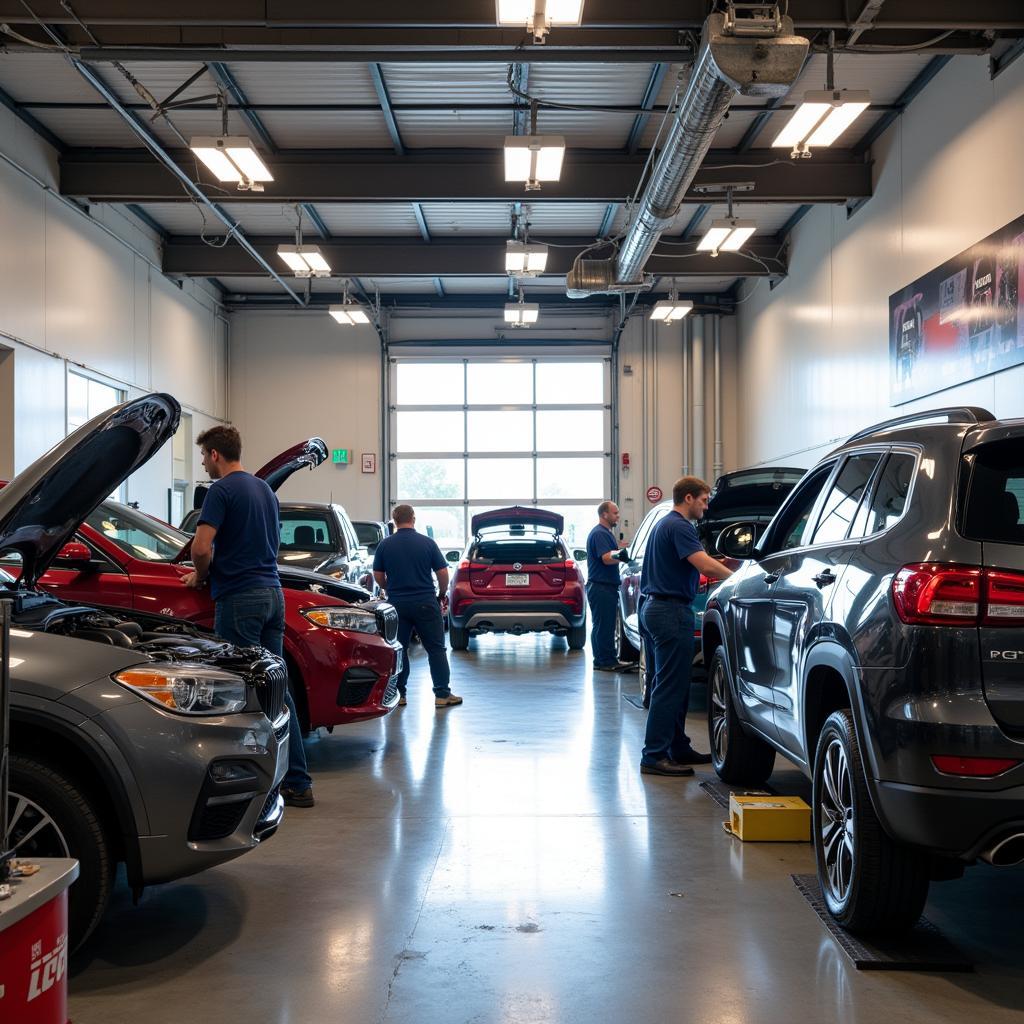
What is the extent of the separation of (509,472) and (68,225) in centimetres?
1002

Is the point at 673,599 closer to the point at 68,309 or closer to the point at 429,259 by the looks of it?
the point at 68,309

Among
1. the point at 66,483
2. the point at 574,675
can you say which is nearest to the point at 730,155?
the point at 574,675

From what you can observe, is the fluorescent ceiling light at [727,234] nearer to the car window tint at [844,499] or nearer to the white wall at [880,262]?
the white wall at [880,262]

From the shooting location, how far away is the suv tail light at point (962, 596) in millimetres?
2982

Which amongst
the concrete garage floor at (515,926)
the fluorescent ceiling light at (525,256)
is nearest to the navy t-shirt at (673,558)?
the concrete garage floor at (515,926)

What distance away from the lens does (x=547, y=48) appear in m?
9.01

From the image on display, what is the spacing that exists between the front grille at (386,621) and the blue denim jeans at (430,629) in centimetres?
154

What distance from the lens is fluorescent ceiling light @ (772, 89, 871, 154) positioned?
9.25 m

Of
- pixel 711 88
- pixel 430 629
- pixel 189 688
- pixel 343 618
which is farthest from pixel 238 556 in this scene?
pixel 711 88

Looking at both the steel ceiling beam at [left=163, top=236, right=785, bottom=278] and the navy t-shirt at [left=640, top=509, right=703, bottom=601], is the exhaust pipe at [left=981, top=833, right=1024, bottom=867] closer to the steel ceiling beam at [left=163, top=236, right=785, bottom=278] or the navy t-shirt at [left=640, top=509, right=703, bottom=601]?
the navy t-shirt at [left=640, top=509, right=703, bottom=601]

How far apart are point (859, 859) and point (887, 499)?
116cm

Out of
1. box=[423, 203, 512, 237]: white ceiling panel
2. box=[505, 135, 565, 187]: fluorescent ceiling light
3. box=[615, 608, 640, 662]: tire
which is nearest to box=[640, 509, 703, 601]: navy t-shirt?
box=[615, 608, 640, 662]: tire

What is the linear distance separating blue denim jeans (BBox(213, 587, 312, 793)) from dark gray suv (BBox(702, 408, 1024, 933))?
2.52 meters

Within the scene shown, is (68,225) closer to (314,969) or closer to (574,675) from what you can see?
(574,675)
